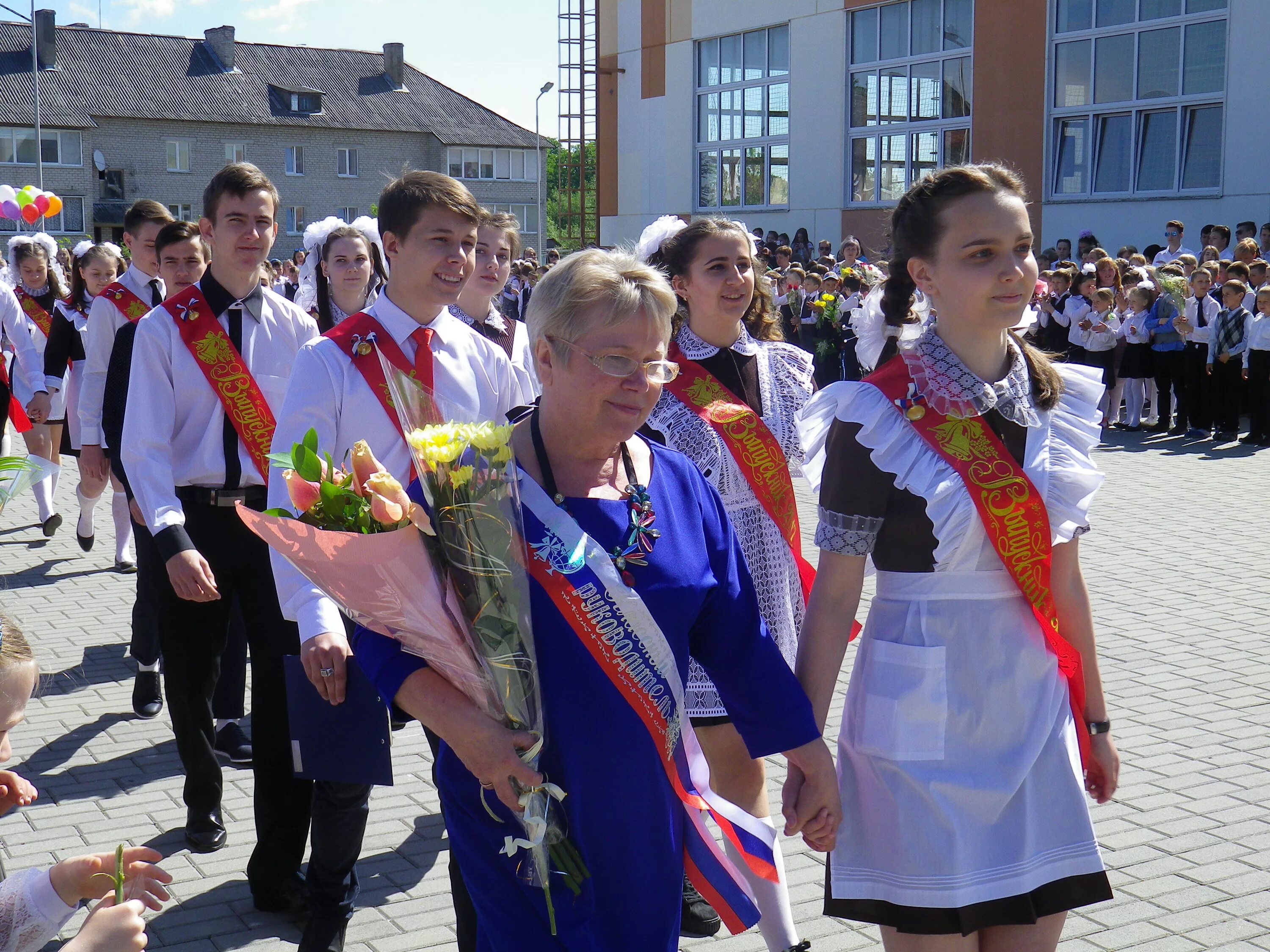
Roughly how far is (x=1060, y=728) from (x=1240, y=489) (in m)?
9.91

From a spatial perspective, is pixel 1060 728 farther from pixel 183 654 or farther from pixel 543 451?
pixel 183 654

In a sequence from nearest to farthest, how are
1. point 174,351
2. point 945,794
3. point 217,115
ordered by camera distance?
point 945,794 < point 174,351 < point 217,115

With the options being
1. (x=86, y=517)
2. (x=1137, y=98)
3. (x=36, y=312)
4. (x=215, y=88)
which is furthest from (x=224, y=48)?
(x=86, y=517)

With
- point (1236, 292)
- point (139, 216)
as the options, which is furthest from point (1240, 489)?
point (139, 216)

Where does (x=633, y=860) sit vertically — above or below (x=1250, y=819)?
above

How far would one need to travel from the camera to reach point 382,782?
10.5 ft

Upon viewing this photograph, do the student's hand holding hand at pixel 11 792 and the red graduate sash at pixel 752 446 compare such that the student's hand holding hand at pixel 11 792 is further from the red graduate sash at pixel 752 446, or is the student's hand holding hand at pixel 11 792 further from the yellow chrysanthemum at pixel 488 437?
the red graduate sash at pixel 752 446

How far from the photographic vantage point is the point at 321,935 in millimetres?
3510

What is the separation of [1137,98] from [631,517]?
916 inches

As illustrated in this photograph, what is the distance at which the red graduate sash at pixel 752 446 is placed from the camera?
12.7ft

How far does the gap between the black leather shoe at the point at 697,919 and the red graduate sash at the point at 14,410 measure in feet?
24.3

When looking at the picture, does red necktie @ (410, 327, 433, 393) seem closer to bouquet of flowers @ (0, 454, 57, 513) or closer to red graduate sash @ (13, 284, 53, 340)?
bouquet of flowers @ (0, 454, 57, 513)

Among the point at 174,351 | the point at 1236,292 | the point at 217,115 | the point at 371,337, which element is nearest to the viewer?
the point at 371,337

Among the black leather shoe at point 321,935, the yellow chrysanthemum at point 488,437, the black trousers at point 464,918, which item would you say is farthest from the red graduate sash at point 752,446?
the yellow chrysanthemum at point 488,437
